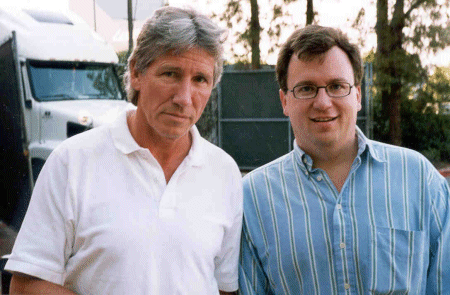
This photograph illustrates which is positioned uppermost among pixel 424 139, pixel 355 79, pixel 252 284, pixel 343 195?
pixel 355 79

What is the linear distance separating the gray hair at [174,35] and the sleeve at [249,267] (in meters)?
0.67

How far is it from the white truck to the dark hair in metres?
5.51

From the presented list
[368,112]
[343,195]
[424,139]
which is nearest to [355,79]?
[343,195]

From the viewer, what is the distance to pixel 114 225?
1.70m

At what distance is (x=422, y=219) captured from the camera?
2006 mm

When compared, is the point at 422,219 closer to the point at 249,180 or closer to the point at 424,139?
the point at 249,180

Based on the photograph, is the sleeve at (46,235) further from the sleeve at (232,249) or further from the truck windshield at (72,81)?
the truck windshield at (72,81)

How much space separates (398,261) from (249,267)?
0.57 meters

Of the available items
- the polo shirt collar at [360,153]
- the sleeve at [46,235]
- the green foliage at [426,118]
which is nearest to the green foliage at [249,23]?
the green foliage at [426,118]

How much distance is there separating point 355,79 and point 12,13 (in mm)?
6812

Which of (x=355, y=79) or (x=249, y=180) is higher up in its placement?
(x=355, y=79)

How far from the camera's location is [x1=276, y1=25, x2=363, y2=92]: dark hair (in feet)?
6.80

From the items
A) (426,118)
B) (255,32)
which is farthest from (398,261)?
(426,118)

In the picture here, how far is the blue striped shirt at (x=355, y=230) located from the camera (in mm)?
1977
